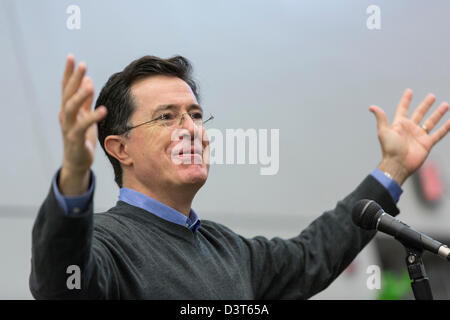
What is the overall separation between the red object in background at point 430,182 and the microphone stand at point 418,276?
2482mm

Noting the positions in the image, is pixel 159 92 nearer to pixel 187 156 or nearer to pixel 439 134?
pixel 187 156

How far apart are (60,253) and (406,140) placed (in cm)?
101

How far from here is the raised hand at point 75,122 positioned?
0.97 metres

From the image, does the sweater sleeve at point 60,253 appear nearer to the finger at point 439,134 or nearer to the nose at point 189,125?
the nose at point 189,125

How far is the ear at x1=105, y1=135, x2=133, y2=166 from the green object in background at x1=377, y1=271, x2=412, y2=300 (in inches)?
83.9

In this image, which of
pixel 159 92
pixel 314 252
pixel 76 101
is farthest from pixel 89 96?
pixel 314 252

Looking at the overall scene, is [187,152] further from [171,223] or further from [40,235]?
[40,235]

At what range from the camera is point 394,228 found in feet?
4.12

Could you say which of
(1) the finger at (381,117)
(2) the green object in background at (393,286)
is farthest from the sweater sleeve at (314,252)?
(2) the green object in background at (393,286)

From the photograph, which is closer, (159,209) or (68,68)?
(68,68)

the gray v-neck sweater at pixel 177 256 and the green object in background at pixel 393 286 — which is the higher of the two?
the gray v-neck sweater at pixel 177 256

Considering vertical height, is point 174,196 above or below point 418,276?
above

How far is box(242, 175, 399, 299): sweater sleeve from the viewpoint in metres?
1.59

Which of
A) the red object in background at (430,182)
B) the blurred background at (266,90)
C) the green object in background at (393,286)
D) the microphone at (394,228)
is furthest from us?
Result: the red object in background at (430,182)
